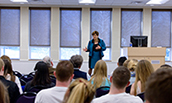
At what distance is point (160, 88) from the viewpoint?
644 mm

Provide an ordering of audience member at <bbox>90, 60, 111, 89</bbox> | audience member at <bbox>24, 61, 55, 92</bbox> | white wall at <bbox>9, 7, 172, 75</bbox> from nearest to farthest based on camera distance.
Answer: audience member at <bbox>24, 61, 55, 92</bbox>
audience member at <bbox>90, 60, 111, 89</bbox>
white wall at <bbox>9, 7, 172, 75</bbox>

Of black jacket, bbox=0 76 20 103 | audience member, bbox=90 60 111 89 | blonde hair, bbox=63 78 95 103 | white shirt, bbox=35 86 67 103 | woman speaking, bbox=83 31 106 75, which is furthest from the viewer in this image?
woman speaking, bbox=83 31 106 75

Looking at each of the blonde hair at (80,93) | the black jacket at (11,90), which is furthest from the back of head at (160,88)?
the black jacket at (11,90)

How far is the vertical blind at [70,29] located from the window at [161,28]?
352 centimetres

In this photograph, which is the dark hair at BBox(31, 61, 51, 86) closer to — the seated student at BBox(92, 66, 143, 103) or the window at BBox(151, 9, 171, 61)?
the seated student at BBox(92, 66, 143, 103)

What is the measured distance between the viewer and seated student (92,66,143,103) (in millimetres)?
1676

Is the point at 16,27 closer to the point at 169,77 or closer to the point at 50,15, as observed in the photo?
the point at 50,15

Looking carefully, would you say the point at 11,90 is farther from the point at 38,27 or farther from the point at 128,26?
the point at 128,26

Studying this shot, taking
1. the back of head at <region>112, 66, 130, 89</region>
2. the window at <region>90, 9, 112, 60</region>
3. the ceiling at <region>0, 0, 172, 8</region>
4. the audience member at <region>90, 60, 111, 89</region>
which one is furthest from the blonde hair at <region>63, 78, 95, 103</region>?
the window at <region>90, 9, 112, 60</region>

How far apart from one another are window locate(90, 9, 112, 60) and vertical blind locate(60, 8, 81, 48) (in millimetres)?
702

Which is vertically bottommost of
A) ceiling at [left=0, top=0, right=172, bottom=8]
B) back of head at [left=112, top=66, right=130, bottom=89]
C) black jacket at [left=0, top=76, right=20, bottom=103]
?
black jacket at [left=0, top=76, right=20, bottom=103]

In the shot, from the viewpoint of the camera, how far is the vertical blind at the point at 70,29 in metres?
9.06

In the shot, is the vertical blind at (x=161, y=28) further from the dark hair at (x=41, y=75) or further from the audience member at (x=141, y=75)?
the dark hair at (x=41, y=75)

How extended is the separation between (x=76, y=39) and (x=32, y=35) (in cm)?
205
